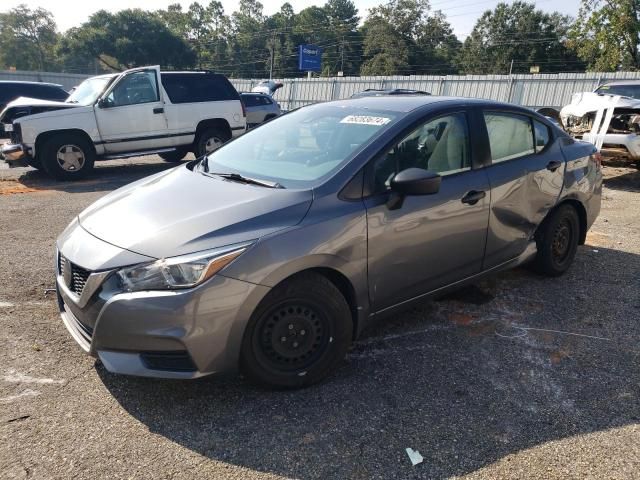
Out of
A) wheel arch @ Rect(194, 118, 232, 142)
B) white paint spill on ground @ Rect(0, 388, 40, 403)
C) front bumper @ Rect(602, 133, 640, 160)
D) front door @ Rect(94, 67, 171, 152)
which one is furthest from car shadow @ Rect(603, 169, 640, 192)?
white paint spill on ground @ Rect(0, 388, 40, 403)

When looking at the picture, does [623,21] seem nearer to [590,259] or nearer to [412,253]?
[590,259]

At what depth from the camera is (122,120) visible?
9.52 m

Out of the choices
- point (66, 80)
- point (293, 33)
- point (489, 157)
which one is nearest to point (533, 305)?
point (489, 157)

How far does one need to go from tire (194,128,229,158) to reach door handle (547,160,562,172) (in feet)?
25.3

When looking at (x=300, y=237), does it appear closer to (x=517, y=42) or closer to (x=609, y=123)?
(x=609, y=123)

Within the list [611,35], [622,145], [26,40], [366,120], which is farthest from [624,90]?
[26,40]

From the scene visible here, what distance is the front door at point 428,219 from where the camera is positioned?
3016 millimetres

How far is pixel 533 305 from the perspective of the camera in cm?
409

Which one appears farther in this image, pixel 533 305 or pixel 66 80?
pixel 66 80

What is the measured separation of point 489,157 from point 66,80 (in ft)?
132

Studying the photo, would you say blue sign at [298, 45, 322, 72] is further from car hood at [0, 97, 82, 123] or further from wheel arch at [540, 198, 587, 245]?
wheel arch at [540, 198, 587, 245]

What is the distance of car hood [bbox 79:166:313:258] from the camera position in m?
2.55

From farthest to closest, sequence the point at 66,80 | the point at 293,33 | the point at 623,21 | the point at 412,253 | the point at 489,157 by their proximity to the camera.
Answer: the point at 293,33 → the point at 66,80 → the point at 623,21 → the point at 489,157 → the point at 412,253

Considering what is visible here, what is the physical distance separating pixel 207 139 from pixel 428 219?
328 inches
